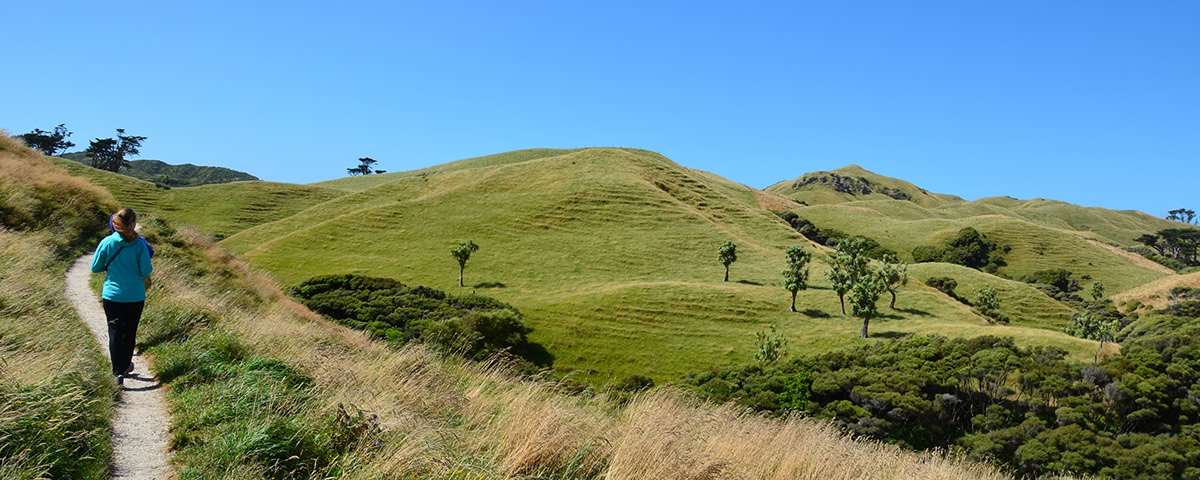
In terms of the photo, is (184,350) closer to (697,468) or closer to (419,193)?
(697,468)

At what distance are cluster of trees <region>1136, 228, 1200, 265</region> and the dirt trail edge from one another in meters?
236

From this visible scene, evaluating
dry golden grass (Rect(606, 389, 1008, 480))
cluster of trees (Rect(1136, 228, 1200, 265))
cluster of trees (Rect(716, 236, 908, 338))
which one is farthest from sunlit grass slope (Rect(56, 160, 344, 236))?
cluster of trees (Rect(1136, 228, 1200, 265))

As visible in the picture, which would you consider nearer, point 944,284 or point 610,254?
point 610,254

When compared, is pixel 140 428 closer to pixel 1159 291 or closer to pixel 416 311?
pixel 416 311

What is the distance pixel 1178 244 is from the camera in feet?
→ 603

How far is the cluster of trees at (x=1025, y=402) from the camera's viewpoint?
27156 millimetres

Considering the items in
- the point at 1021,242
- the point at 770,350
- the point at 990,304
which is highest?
the point at 1021,242

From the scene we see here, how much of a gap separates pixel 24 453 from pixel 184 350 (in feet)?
15.7

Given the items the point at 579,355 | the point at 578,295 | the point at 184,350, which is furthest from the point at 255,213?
the point at 184,350

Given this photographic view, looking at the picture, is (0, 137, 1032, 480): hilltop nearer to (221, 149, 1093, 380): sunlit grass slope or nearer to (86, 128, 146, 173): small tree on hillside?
(221, 149, 1093, 380): sunlit grass slope

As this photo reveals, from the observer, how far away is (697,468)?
552 centimetres

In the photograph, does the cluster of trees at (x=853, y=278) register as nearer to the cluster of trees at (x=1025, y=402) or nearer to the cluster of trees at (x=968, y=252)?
the cluster of trees at (x=1025, y=402)

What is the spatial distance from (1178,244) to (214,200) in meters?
250

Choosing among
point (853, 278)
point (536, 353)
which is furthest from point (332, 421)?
point (853, 278)
